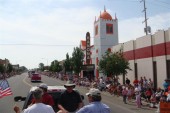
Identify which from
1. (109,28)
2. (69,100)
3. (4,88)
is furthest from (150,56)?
(109,28)

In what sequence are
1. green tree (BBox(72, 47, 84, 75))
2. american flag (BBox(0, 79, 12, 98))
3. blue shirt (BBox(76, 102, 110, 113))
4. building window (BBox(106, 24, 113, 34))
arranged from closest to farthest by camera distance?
blue shirt (BBox(76, 102, 110, 113)) → american flag (BBox(0, 79, 12, 98)) → building window (BBox(106, 24, 113, 34)) → green tree (BBox(72, 47, 84, 75))

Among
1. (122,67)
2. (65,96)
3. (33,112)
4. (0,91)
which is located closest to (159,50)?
(122,67)

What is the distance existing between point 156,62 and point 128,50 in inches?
349

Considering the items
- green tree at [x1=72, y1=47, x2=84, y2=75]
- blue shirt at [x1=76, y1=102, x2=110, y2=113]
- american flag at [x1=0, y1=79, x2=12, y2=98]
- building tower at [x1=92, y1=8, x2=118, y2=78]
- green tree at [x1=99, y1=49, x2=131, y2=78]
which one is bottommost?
blue shirt at [x1=76, y1=102, x2=110, y2=113]

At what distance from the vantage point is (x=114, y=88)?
30.6 m

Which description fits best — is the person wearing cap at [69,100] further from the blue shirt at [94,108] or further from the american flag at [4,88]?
the american flag at [4,88]

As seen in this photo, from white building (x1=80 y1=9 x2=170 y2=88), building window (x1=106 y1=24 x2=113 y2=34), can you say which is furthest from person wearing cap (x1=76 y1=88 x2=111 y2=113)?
building window (x1=106 y1=24 x2=113 y2=34)

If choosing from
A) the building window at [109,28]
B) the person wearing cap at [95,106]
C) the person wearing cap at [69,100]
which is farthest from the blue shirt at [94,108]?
the building window at [109,28]

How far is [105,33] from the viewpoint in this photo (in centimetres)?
5703

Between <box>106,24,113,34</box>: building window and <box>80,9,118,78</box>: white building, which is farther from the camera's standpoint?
<box>106,24,113,34</box>: building window

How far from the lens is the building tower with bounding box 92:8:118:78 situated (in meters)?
56.8

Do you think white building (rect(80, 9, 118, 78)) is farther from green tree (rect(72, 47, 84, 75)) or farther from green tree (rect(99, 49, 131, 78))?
green tree (rect(99, 49, 131, 78))

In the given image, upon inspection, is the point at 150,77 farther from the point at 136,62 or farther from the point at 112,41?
the point at 112,41

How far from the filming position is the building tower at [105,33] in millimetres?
56781
